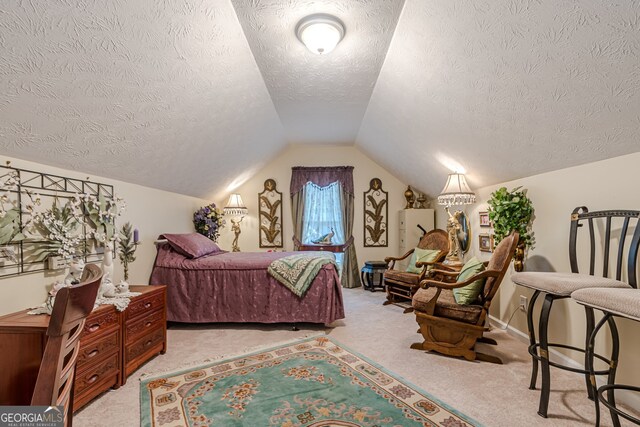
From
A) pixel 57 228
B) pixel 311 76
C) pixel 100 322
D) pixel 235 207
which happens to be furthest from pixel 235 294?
pixel 311 76

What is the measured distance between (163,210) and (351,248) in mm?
3164

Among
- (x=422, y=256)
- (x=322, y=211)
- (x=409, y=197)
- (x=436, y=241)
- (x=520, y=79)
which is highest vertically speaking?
(x=520, y=79)

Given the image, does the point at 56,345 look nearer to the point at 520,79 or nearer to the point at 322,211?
the point at 520,79

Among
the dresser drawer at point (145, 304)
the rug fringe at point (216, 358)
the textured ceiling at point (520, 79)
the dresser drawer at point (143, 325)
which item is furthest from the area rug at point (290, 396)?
the textured ceiling at point (520, 79)

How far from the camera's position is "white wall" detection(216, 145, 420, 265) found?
5652mm

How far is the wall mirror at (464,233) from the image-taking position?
13.3 feet

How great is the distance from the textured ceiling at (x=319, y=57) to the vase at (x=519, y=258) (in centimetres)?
212

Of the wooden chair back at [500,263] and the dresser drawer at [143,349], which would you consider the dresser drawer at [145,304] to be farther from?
the wooden chair back at [500,263]

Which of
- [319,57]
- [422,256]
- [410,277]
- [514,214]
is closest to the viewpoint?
[319,57]

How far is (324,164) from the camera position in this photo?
5.68m

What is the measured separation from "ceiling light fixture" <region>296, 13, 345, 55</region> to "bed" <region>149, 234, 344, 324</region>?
2.19 meters

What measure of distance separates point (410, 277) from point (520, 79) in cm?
279

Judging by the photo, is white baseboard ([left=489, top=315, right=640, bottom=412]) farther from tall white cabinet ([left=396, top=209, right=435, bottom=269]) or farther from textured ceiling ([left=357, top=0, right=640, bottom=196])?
tall white cabinet ([left=396, top=209, right=435, bottom=269])

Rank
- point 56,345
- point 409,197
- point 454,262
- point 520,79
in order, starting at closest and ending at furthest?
point 56,345 → point 520,79 → point 454,262 → point 409,197
